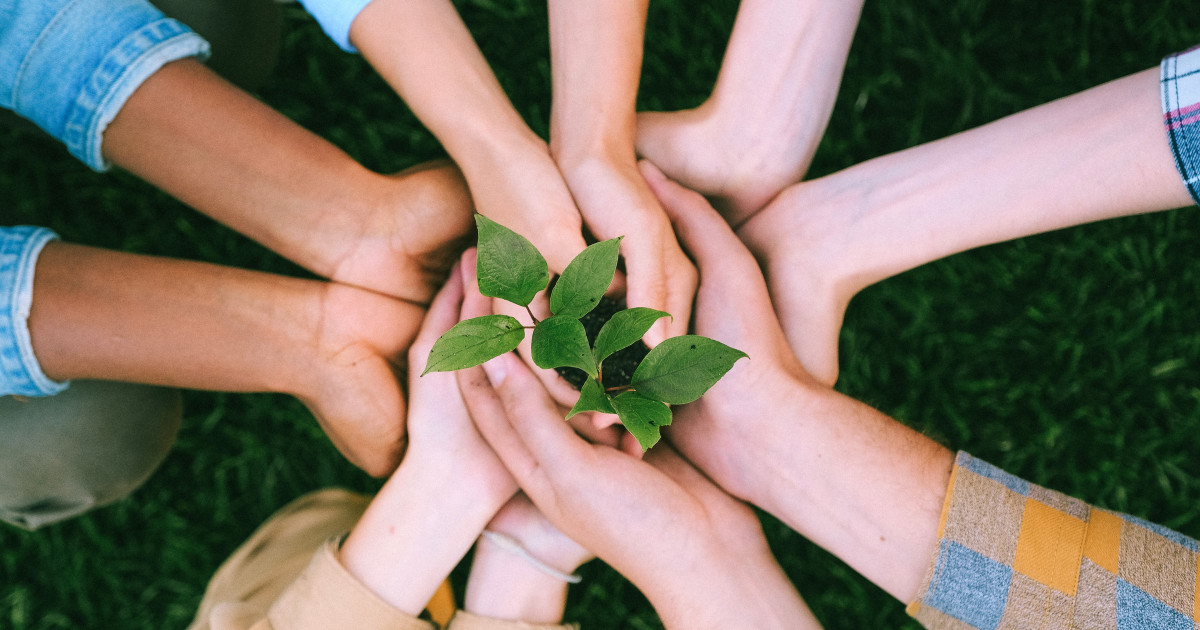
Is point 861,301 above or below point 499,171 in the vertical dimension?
below

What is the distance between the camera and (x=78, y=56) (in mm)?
1079

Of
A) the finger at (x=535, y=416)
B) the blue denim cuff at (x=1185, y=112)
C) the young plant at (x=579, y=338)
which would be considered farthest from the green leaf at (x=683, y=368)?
the blue denim cuff at (x=1185, y=112)

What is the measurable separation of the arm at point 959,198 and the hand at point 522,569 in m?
0.60

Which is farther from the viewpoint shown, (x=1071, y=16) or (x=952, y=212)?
(x=1071, y=16)

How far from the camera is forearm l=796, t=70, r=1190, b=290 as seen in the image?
99cm

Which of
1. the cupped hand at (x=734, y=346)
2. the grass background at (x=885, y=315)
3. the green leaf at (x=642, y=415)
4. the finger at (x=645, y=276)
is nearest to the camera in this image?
the green leaf at (x=642, y=415)

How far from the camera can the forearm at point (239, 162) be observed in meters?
1.12

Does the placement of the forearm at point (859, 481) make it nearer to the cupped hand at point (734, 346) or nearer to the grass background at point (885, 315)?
the cupped hand at point (734, 346)

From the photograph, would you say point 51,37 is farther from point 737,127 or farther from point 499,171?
point 737,127

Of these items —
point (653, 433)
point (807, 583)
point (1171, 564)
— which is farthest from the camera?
point (807, 583)

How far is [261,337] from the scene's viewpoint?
1.21m

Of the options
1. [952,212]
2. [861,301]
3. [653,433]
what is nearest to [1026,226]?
[952,212]

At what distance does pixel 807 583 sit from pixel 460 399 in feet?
3.40

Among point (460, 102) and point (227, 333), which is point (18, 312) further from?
point (460, 102)
